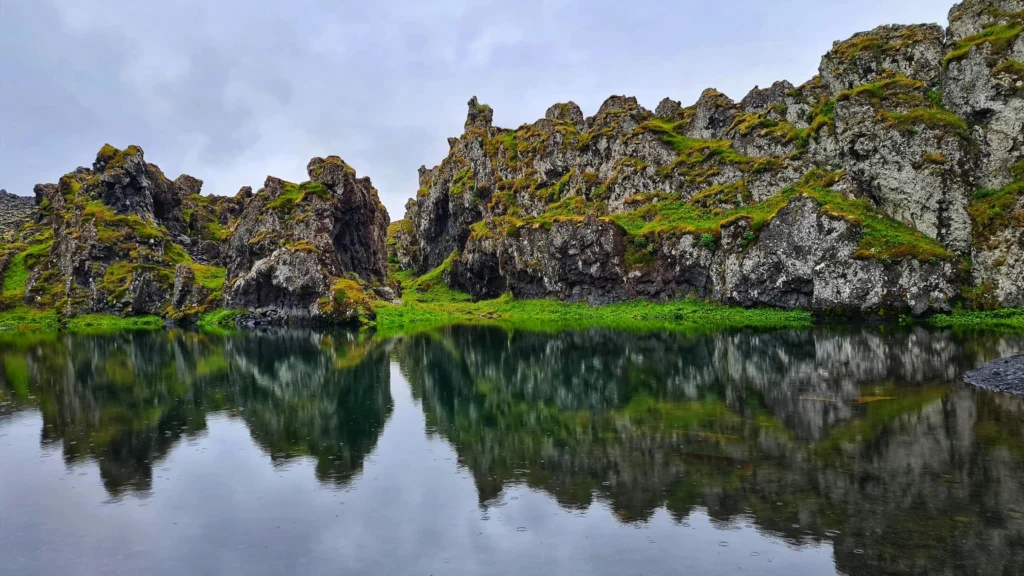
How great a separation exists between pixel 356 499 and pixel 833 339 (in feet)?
155

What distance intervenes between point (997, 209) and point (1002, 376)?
151ft

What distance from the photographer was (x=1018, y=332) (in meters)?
47.6

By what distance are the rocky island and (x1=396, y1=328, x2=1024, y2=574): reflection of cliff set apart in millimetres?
27833

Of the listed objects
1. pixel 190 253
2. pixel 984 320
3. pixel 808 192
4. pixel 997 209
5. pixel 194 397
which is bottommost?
pixel 194 397

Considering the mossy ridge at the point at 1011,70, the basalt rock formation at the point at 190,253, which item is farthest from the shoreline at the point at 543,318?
the mossy ridge at the point at 1011,70

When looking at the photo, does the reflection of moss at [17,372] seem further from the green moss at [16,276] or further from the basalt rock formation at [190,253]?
the green moss at [16,276]

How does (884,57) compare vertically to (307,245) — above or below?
above

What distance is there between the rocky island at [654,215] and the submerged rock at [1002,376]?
35761 millimetres

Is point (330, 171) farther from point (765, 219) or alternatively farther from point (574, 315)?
point (765, 219)

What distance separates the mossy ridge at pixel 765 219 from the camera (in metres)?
65.8

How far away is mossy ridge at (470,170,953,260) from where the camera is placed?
65812mm

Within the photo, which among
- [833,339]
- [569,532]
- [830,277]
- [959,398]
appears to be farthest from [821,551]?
[830,277]

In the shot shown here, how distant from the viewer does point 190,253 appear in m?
150

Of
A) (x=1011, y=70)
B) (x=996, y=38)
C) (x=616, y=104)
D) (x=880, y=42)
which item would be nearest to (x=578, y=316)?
(x=880, y=42)
